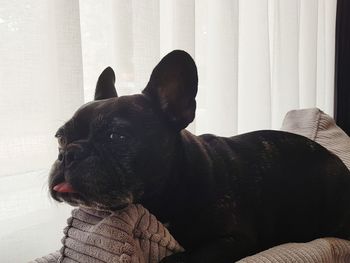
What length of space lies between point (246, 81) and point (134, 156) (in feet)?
2.68

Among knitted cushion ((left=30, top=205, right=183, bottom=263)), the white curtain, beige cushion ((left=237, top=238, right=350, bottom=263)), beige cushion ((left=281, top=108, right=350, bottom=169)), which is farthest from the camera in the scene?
beige cushion ((left=281, top=108, right=350, bottom=169))

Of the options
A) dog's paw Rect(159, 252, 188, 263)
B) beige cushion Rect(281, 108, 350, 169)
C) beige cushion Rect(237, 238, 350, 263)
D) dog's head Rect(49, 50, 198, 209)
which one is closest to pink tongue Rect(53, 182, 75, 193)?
dog's head Rect(49, 50, 198, 209)

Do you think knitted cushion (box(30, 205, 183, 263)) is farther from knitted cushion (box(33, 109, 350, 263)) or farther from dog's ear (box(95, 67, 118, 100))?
dog's ear (box(95, 67, 118, 100))

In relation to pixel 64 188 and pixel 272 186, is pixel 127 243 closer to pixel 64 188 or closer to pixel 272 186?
pixel 64 188

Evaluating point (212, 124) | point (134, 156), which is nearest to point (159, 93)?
point (134, 156)

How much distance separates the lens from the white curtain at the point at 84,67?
84 centimetres

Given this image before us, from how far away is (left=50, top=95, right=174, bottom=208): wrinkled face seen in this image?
62 cm

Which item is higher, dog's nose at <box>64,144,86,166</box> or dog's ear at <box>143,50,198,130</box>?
dog's ear at <box>143,50,198,130</box>

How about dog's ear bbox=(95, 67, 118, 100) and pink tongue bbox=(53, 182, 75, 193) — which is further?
dog's ear bbox=(95, 67, 118, 100)

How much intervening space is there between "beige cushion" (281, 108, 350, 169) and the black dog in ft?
0.94

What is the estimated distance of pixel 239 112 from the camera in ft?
4.57

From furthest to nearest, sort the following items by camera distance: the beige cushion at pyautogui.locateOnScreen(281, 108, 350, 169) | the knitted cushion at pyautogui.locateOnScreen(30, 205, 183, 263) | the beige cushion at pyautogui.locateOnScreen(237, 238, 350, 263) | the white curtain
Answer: the beige cushion at pyautogui.locateOnScreen(281, 108, 350, 169), the white curtain, the beige cushion at pyautogui.locateOnScreen(237, 238, 350, 263), the knitted cushion at pyautogui.locateOnScreen(30, 205, 183, 263)

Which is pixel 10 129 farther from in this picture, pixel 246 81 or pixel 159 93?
pixel 246 81

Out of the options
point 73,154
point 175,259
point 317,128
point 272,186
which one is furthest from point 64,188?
point 317,128
